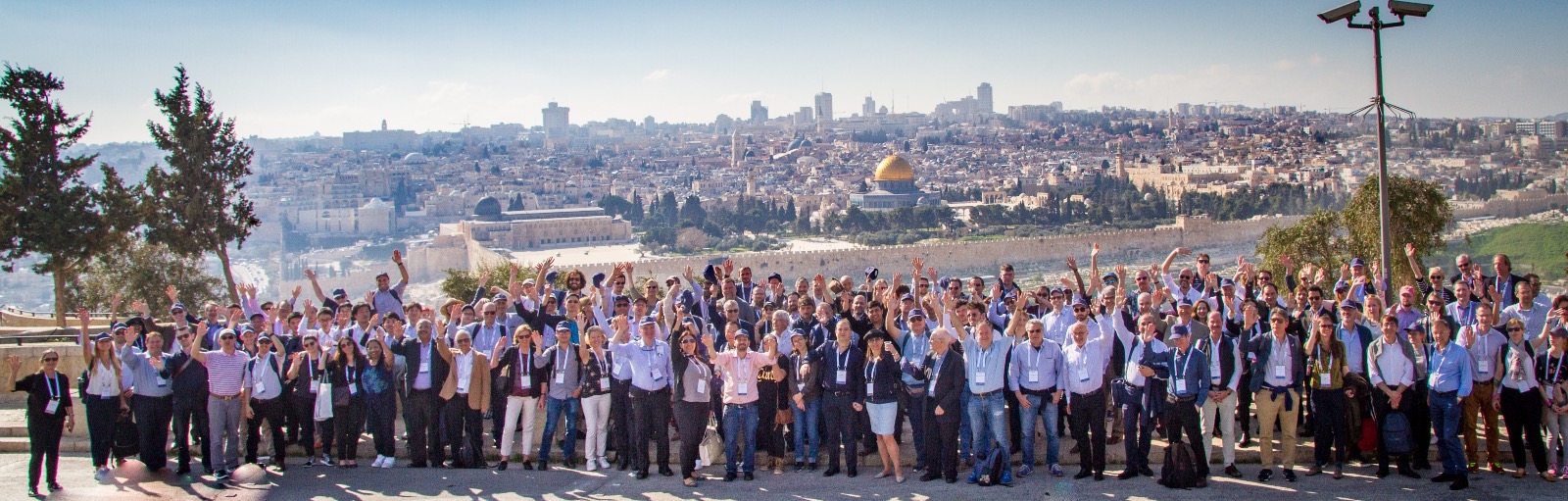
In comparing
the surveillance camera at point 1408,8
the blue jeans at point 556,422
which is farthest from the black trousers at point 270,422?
the surveillance camera at point 1408,8

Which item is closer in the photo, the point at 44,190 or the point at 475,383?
the point at 475,383

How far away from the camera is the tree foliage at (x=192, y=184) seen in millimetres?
12453

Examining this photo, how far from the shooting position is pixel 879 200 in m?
79.6

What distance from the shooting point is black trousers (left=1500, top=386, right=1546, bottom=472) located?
499 centimetres

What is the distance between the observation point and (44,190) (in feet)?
36.4

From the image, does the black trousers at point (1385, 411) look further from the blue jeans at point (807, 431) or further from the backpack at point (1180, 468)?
the blue jeans at point (807, 431)

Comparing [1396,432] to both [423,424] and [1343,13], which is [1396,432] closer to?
[1343,13]

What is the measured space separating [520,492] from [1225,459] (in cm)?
327

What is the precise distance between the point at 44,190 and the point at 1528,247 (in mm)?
35672

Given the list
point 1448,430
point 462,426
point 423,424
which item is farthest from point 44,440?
point 1448,430

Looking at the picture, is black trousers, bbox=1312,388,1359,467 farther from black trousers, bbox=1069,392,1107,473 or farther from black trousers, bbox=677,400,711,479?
black trousers, bbox=677,400,711,479

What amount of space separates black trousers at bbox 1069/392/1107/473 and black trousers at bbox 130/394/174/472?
14.8 ft

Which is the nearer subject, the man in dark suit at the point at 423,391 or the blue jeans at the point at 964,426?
the blue jeans at the point at 964,426

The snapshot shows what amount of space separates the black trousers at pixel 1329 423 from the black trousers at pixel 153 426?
18.3ft
